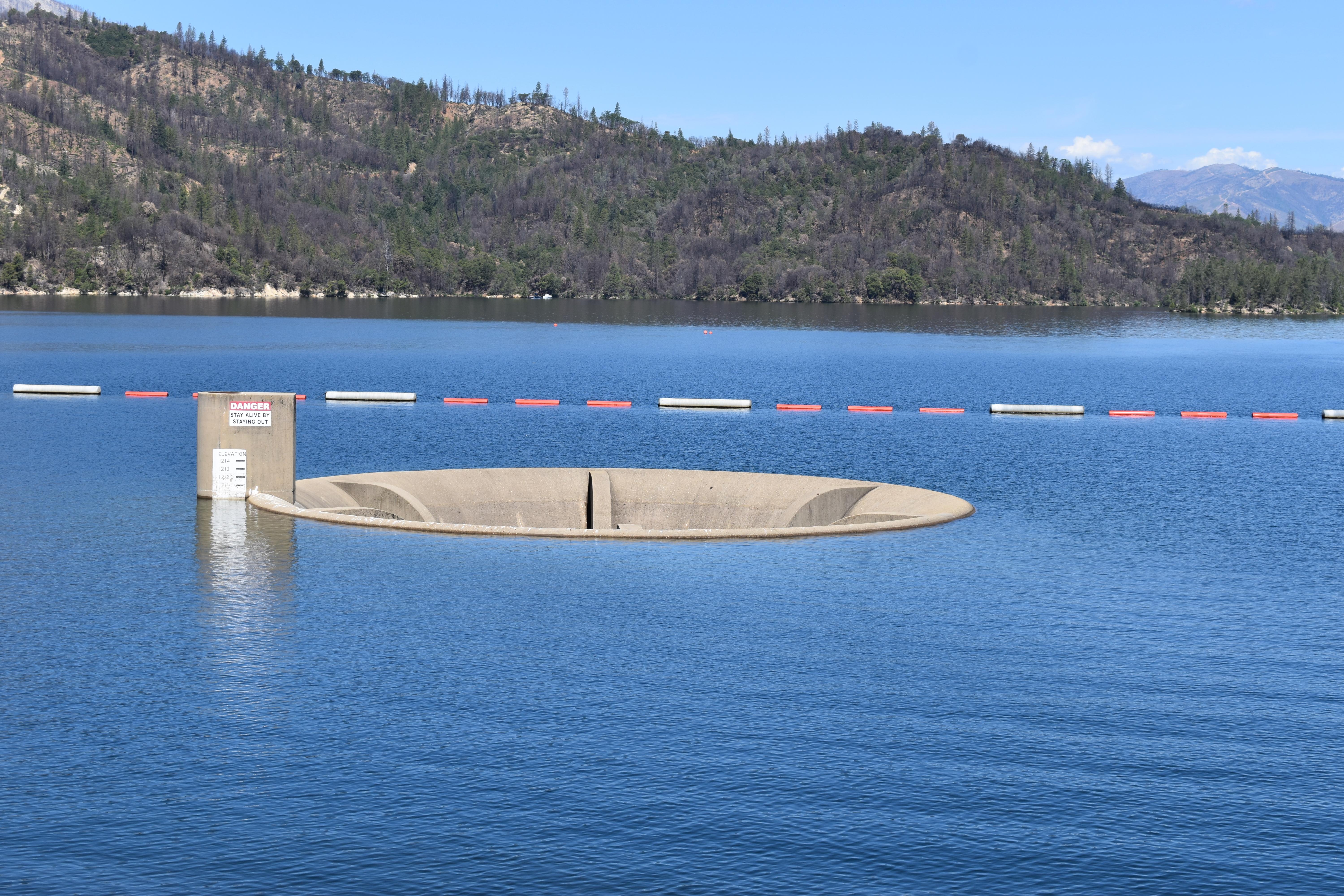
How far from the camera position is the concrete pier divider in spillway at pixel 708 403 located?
10162 centimetres

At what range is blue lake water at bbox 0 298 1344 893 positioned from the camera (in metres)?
20.4

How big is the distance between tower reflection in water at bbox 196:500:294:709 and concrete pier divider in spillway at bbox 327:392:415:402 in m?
51.8

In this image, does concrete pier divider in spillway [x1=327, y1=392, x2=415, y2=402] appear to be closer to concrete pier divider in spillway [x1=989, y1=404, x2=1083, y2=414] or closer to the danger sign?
concrete pier divider in spillway [x1=989, y1=404, x2=1083, y2=414]

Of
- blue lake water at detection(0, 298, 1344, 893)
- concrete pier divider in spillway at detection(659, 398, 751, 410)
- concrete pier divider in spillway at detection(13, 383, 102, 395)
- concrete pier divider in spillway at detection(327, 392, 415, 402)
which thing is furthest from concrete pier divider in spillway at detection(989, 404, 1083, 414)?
concrete pier divider in spillway at detection(13, 383, 102, 395)

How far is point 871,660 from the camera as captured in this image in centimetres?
3123

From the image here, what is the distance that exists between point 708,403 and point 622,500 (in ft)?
162

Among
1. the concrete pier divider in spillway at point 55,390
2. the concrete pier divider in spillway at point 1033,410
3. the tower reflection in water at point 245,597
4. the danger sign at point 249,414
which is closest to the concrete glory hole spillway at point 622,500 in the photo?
the tower reflection in water at point 245,597

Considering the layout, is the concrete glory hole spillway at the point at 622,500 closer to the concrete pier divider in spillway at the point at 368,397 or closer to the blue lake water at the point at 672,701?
the blue lake water at the point at 672,701

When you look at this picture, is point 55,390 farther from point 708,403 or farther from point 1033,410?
point 1033,410

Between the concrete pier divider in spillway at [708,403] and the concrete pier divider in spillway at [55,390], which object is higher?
the concrete pier divider in spillway at [55,390]

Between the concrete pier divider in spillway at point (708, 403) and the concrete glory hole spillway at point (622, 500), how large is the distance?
1809 inches

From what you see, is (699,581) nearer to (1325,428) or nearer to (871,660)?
(871,660)

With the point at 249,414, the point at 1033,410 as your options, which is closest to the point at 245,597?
the point at 249,414

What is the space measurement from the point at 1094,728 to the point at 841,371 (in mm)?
121857
